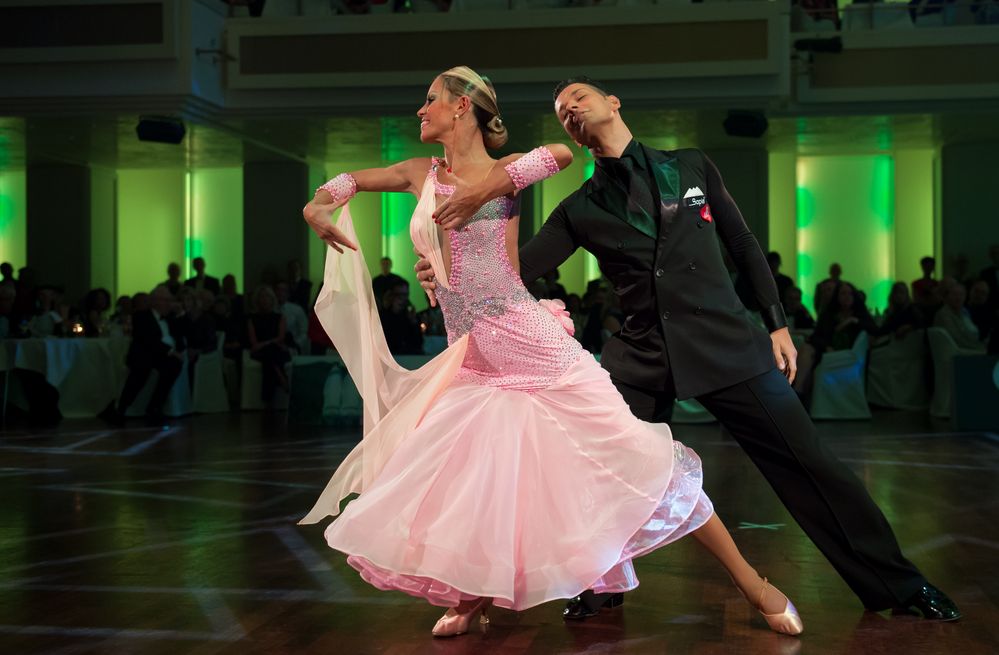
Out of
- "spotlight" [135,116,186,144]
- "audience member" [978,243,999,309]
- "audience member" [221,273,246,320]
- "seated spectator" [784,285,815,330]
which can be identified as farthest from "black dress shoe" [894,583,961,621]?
"spotlight" [135,116,186,144]

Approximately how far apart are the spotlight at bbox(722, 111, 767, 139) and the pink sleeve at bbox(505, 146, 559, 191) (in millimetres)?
9381

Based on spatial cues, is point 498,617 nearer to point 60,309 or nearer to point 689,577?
point 689,577

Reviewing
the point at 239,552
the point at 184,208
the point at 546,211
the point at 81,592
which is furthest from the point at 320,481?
the point at 184,208

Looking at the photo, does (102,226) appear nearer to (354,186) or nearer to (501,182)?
(354,186)

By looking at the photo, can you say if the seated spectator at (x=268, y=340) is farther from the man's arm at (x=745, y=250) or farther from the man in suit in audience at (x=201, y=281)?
the man's arm at (x=745, y=250)

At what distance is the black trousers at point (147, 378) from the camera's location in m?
10.7

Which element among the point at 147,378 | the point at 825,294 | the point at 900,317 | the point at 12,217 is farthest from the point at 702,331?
the point at 12,217

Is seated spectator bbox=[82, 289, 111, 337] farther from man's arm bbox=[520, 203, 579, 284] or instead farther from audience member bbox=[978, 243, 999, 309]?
man's arm bbox=[520, 203, 579, 284]

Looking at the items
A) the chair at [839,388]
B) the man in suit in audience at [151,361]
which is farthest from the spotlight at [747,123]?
the man in suit in audience at [151,361]

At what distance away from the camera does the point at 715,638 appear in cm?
316

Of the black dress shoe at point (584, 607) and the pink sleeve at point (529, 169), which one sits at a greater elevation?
the pink sleeve at point (529, 169)

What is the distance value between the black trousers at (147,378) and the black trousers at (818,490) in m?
8.24

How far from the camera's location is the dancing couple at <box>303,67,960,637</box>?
2986 millimetres

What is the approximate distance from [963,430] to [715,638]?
6656 mm
